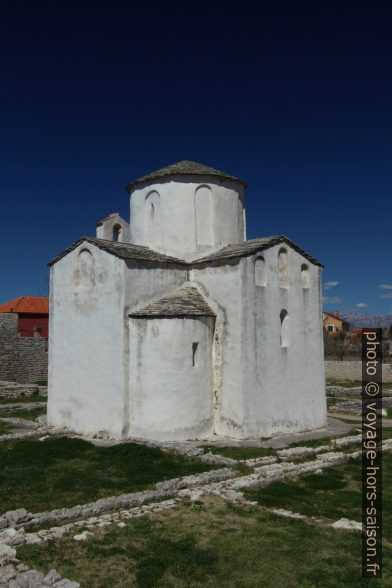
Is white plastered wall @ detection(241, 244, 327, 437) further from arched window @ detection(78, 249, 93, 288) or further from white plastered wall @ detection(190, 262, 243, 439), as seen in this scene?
arched window @ detection(78, 249, 93, 288)

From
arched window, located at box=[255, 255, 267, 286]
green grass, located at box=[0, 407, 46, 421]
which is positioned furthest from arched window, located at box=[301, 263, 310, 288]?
green grass, located at box=[0, 407, 46, 421]

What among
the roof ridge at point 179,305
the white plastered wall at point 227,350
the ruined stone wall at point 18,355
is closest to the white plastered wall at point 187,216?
the roof ridge at point 179,305

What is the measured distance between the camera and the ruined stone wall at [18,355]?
97.2ft

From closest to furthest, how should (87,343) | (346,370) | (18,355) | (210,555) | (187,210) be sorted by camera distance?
1. (210,555)
2. (87,343)
3. (187,210)
4. (18,355)
5. (346,370)

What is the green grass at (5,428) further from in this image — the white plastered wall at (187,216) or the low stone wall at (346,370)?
the low stone wall at (346,370)

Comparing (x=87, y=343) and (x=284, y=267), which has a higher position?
(x=284, y=267)

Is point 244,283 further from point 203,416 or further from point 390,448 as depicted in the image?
point 390,448

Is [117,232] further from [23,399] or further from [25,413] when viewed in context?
[23,399]

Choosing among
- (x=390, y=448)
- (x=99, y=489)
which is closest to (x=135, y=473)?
(x=99, y=489)

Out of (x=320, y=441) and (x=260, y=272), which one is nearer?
(x=320, y=441)

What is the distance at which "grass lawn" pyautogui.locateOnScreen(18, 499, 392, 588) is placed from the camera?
6.31m

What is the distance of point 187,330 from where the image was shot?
14.4m

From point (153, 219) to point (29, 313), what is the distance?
31595mm

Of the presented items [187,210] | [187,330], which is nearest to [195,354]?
[187,330]
